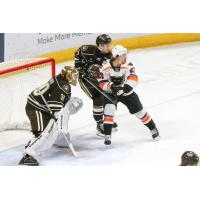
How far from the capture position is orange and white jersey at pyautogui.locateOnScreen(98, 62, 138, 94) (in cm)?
421

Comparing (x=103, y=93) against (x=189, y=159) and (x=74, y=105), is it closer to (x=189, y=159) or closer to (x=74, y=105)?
(x=74, y=105)

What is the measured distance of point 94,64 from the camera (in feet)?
14.3

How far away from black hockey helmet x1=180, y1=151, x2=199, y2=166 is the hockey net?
103 centimetres

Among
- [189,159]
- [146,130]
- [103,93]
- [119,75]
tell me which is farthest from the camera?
[146,130]

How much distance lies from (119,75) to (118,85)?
0.22ft

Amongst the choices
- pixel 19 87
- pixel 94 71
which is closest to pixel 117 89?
pixel 94 71

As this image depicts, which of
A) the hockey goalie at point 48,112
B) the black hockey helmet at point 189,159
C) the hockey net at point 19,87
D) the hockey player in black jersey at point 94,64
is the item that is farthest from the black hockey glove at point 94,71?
the black hockey helmet at point 189,159

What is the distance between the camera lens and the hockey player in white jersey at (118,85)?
419 centimetres

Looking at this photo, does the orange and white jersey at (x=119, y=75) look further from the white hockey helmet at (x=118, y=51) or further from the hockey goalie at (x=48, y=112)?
the hockey goalie at (x=48, y=112)

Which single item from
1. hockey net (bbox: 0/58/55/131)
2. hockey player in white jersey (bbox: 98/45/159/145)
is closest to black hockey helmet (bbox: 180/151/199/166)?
hockey player in white jersey (bbox: 98/45/159/145)

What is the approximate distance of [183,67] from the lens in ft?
18.9

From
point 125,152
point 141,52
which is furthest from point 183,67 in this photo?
point 125,152
